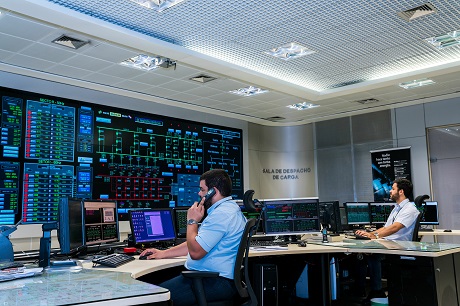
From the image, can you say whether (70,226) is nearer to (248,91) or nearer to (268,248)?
(268,248)

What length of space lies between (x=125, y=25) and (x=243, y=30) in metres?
1.23

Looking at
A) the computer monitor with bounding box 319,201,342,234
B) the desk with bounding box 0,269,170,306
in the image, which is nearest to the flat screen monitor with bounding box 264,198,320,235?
the computer monitor with bounding box 319,201,342,234

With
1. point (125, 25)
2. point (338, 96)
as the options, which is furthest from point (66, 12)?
point (338, 96)

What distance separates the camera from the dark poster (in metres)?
7.68

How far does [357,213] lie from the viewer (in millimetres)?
6508

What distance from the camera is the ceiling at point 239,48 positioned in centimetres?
411

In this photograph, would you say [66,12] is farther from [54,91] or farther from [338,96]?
[338,96]

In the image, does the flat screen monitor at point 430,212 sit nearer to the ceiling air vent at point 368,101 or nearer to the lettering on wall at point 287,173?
the ceiling air vent at point 368,101

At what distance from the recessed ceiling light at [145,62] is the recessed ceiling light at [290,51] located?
4.28 ft

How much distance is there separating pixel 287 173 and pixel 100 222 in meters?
5.81

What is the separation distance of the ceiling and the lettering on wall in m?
2.02

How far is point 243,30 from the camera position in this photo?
4.60 meters

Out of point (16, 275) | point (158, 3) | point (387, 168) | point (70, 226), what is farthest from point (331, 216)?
point (16, 275)

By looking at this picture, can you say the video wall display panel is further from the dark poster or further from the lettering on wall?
the dark poster
